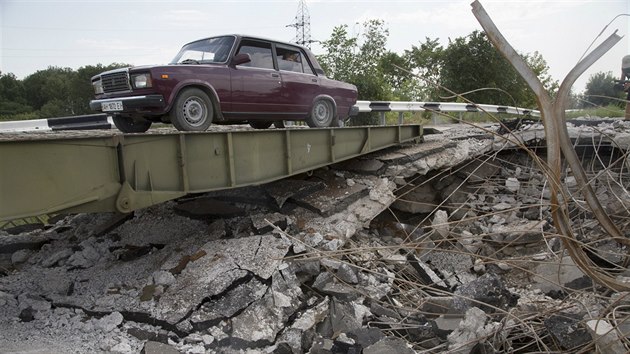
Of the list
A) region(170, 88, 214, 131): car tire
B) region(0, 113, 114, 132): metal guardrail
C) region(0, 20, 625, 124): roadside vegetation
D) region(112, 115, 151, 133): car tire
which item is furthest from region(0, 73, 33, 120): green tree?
region(170, 88, 214, 131): car tire

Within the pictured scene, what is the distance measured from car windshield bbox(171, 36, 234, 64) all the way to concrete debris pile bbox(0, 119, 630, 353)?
2067mm

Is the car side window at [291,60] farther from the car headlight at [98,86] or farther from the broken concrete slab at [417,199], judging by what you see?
the broken concrete slab at [417,199]

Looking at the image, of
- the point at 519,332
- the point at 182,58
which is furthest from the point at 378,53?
the point at 519,332

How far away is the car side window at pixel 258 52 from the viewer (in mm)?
6941

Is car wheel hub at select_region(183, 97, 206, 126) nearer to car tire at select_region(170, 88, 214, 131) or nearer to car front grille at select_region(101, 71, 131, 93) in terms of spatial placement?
car tire at select_region(170, 88, 214, 131)

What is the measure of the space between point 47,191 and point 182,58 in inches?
142

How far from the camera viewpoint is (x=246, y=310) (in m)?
4.70

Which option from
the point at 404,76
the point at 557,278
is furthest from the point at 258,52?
the point at 404,76

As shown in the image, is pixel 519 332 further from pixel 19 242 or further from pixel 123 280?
pixel 19 242

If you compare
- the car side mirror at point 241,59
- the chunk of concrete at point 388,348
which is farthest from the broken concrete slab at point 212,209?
the chunk of concrete at point 388,348

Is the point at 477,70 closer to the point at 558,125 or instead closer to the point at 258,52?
the point at 258,52

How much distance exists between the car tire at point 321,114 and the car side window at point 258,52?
118 cm

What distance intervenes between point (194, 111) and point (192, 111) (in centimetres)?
3

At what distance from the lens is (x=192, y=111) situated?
6098 millimetres
